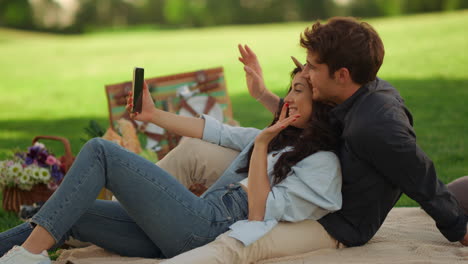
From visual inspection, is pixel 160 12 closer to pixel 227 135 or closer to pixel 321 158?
pixel 227 135

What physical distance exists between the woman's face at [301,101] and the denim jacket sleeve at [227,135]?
576mm

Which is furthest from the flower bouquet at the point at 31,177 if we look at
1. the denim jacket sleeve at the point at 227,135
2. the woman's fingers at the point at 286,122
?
the woman's fingers at the point at 286,122

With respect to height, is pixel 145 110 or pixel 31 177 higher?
pixel 145 110

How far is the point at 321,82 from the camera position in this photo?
2.78 meters

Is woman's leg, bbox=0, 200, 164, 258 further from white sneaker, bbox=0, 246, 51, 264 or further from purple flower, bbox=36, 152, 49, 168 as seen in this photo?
purple flower, bbox=36, 152, 49, 168

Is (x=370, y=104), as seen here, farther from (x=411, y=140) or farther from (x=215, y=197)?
(x=215, y=197)

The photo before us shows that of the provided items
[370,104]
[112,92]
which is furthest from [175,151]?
[112,92]

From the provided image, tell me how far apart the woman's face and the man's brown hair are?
17cm

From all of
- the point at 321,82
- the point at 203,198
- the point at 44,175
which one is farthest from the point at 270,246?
the point at 44,175

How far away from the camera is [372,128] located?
2.60 metres

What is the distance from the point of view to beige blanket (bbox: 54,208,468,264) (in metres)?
2.78

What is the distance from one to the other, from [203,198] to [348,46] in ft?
3.09

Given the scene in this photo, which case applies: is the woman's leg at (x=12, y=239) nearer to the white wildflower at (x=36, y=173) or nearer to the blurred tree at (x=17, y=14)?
the white wildflower at (x=36, y=173)

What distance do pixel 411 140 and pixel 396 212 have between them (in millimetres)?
1316
